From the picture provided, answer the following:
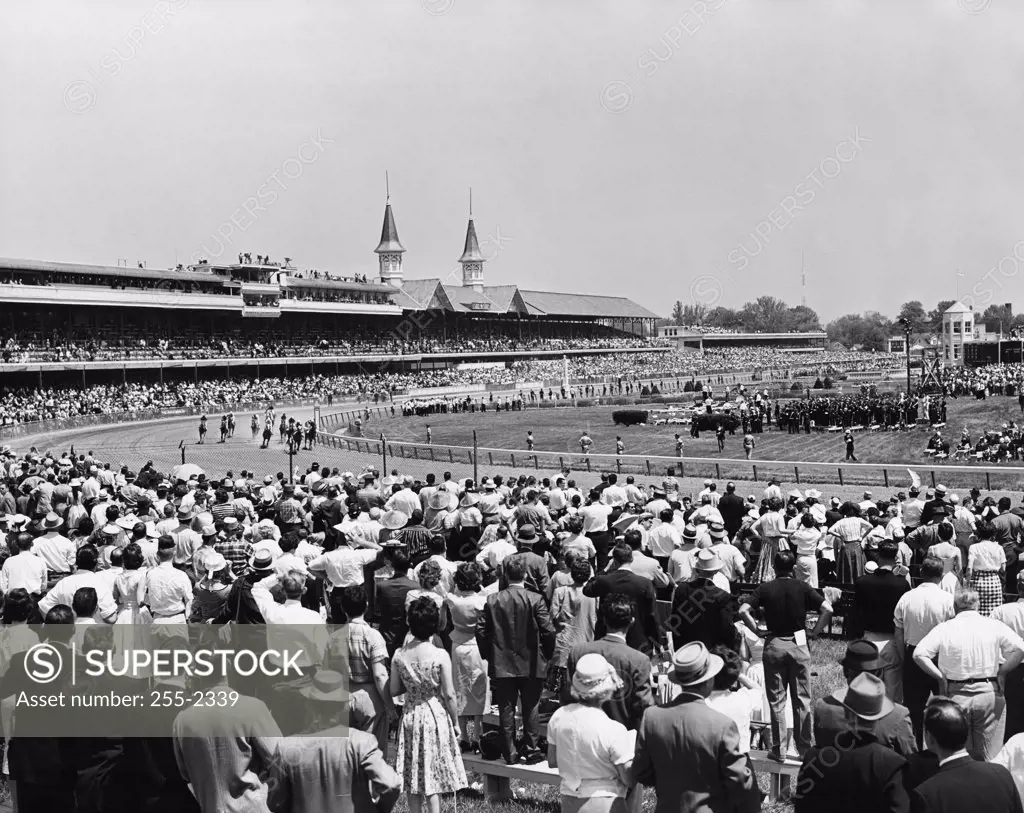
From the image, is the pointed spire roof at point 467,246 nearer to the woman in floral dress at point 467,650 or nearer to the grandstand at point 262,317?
the grandstand at point 262,317

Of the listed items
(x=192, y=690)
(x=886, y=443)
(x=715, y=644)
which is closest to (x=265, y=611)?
(x=192, y=690)

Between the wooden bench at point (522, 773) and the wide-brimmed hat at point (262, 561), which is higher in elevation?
the wide-brimmed hat at point (262, 561)

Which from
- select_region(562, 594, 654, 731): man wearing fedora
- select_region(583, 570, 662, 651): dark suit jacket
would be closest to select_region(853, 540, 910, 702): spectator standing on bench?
select_region(583, 570, 662, 651): dark suit jacket

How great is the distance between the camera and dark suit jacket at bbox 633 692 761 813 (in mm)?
5016

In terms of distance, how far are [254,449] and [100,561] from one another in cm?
2812

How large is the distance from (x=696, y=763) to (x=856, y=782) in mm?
756

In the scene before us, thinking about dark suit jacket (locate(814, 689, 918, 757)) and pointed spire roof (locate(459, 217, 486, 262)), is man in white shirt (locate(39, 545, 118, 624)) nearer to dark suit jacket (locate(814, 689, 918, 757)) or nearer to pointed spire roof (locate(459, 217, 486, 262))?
dark suit jacket (locate(814, 689, 918, 757))

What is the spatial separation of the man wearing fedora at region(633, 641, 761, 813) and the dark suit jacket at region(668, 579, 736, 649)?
2.09 meters

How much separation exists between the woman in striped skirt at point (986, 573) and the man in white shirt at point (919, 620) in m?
1.41

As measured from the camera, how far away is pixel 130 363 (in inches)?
2215

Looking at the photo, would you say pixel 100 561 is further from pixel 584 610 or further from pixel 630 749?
pixel 630 749

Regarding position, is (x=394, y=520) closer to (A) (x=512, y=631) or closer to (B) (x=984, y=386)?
(A) (x=512, y=631)

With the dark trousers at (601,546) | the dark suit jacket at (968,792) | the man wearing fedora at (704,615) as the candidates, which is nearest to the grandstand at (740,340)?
the dark trousers at (601,546)

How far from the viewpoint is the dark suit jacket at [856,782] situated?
4605mm
